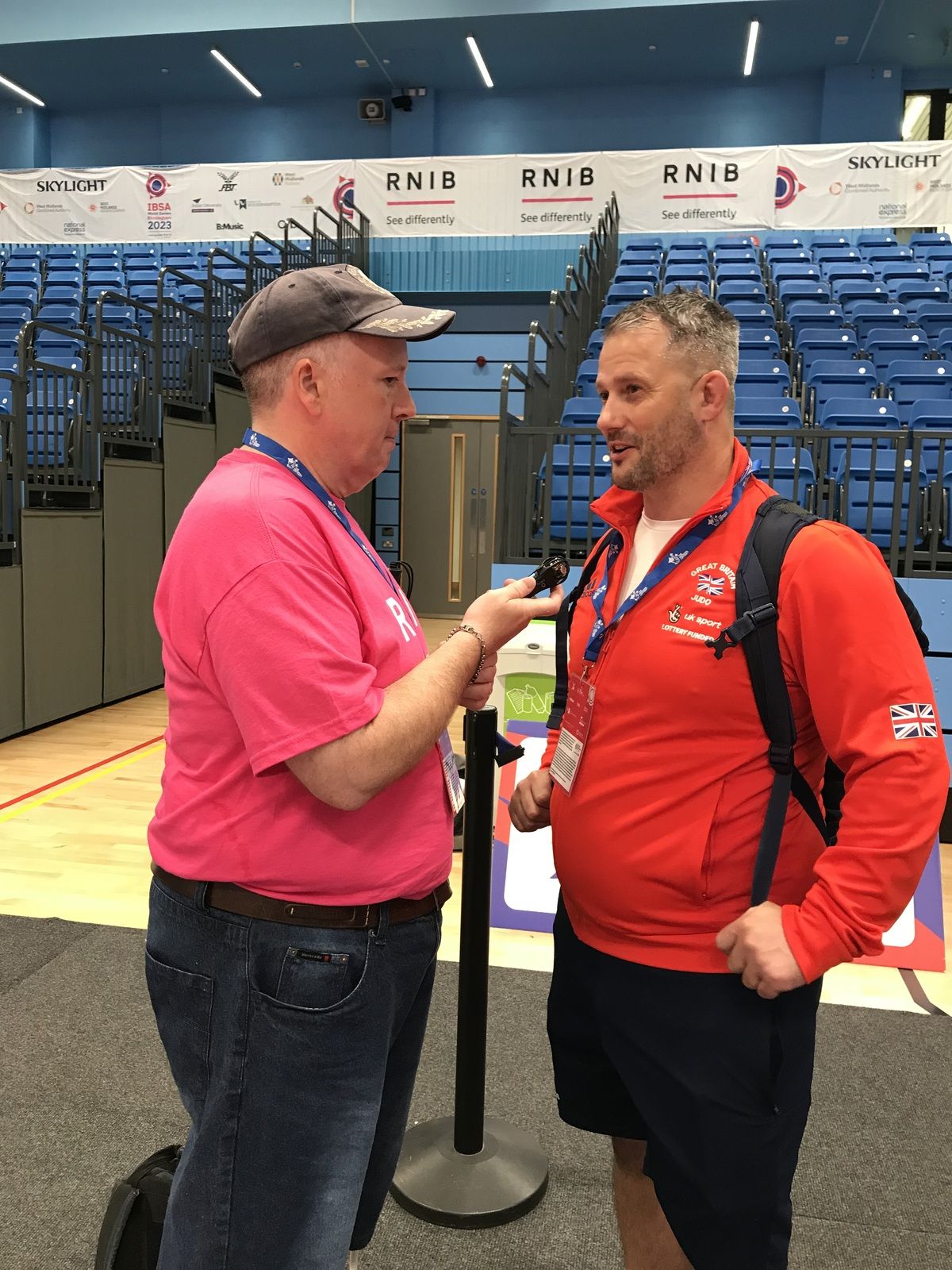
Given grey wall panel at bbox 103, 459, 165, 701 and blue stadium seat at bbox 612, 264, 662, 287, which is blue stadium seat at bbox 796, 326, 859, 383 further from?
grey wall panel at bbox 103, 459, 165, 701

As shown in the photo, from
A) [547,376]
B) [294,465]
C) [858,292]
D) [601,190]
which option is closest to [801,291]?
[858,292]

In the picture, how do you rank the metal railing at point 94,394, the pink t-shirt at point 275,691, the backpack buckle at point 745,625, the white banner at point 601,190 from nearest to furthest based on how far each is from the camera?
1. the pink t-shirt at point 275,691
2. the backpack buckle at point 745,625
3. the metal railing at point 94,394
4. the white banner at point 601,190

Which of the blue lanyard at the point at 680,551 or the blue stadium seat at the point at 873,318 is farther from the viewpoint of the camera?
the blue stadium seat at the point at 873,318

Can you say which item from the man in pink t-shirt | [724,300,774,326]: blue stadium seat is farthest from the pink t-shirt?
[724,300,774,326]: blue stadium seat

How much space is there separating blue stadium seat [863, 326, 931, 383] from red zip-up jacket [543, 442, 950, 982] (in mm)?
7858

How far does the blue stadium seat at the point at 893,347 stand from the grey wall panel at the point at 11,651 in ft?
23.0

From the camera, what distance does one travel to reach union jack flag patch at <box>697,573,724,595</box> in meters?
1.41

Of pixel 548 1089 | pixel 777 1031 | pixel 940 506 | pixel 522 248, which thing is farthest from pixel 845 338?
pixel 777 1031

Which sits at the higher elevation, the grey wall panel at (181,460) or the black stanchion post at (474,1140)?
the grey wall panel at (181,460)

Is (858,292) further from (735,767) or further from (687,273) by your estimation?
(735,767)

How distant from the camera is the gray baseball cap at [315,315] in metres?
1.20

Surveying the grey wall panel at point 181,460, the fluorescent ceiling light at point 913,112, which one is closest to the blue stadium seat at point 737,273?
the fluorescent ceiling light at point 913,112

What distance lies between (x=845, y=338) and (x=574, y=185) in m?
4.81

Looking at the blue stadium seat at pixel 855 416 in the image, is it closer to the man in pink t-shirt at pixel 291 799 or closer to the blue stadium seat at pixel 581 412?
the blue stadium seat at pixel 581 412
